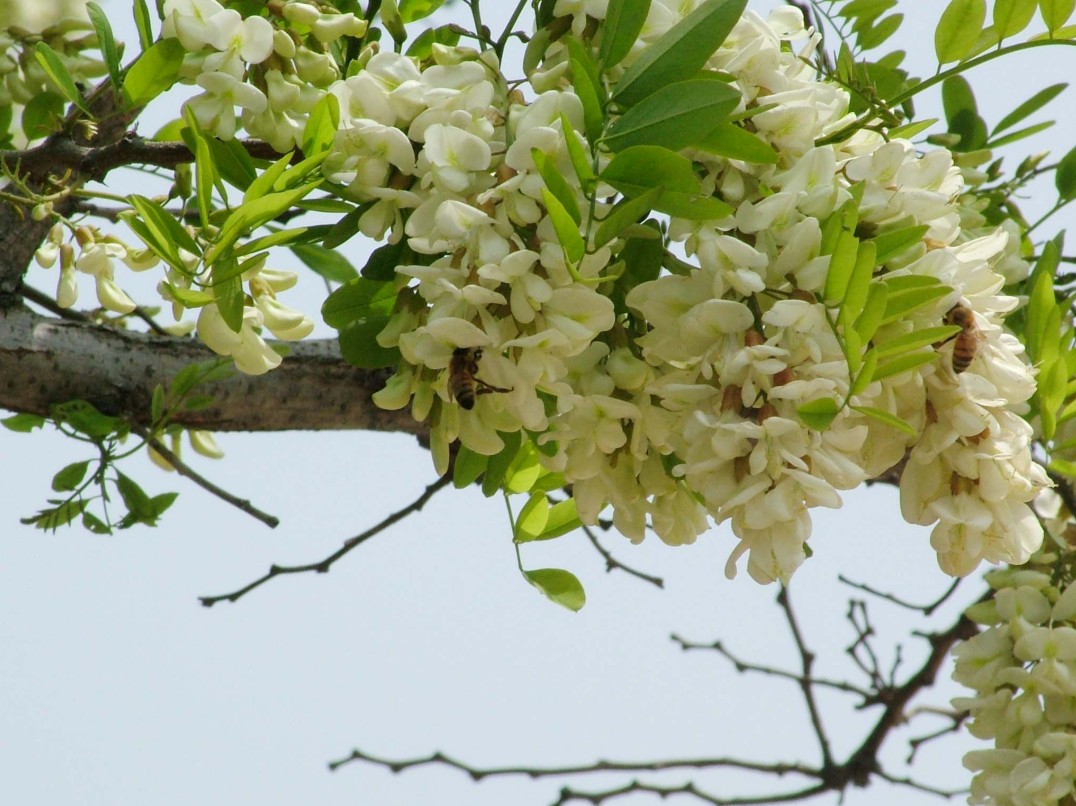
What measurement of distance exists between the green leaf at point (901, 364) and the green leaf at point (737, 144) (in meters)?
0.10

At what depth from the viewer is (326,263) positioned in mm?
1017

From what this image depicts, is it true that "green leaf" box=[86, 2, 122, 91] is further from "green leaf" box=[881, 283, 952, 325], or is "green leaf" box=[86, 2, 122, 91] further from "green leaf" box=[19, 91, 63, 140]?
"green leaf" box=[881, 283, 952, 325]

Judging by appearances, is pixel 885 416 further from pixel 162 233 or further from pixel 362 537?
pixel 362 537

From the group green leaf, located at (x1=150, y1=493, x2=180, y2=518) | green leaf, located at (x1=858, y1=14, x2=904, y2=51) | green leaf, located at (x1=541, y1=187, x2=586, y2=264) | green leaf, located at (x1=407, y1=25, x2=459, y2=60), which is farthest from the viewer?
green leaf, located at (x1=150, y1=493, x2=180, y2=518)

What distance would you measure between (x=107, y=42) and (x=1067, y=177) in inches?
25.7

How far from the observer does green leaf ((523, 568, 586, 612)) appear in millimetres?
747

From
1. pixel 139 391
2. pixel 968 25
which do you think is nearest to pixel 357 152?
pixel 968 25

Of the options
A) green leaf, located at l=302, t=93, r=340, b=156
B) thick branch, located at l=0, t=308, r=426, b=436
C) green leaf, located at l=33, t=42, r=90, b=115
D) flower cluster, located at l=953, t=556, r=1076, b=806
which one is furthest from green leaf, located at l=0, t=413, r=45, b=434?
flower cluster, located at l=953, t=556, r=1076, b=806

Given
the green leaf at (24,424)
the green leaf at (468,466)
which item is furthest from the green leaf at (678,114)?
the green leaf at (24,424)

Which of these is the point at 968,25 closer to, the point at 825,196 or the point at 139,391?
the point at 825,196

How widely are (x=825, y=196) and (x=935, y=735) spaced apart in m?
0.98

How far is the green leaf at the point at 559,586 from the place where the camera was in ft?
2.45

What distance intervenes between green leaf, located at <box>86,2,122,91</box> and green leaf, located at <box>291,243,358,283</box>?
35 centimetres

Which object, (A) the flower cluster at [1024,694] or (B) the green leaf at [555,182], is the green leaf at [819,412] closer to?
(B) the green leaf at [555,182]
